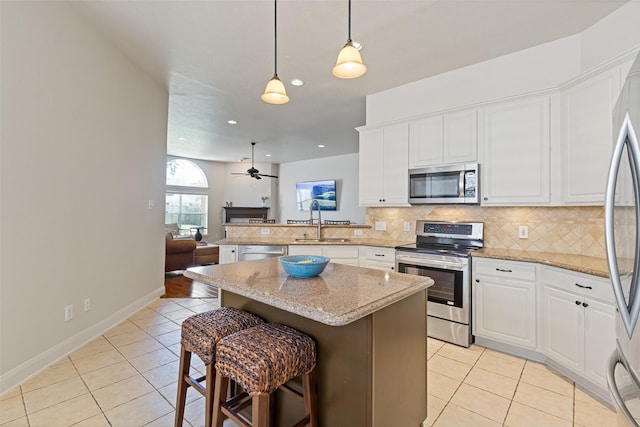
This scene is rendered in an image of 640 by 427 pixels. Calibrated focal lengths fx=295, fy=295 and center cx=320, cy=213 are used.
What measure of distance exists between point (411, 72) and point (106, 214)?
12.1ft

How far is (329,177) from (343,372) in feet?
26.1

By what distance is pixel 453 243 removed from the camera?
3316mm

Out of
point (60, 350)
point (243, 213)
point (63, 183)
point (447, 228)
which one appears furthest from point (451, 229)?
point (243, 213)

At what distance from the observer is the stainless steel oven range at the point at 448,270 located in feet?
9.36

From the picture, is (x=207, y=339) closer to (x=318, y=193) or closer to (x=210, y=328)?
(x=210, y=328)

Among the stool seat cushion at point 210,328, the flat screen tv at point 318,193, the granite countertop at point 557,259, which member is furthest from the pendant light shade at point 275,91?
the flat screen tv at point 318,193

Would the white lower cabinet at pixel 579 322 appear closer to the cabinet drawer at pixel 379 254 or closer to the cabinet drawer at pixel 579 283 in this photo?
the cabinet drawer at pixel 579 283

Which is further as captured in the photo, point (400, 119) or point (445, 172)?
point (400, 119)

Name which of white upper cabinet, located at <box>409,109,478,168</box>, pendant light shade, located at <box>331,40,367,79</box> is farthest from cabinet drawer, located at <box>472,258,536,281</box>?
pendant light shade, located at <box>331,40,367,79</box>

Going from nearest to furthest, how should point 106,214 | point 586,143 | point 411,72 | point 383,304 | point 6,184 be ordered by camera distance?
point 383,304 → point 6,184 → point 586,143 → point 106,214 → point 411,72

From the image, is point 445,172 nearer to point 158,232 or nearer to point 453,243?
point 453,243

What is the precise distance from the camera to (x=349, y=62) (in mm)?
1721

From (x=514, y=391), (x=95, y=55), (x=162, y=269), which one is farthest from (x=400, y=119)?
(x=162, y=269)

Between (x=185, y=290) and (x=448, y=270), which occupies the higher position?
(x=448, y=270)
